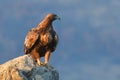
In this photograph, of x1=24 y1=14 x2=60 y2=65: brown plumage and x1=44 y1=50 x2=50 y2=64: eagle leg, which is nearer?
x1=24 y1=14 x2=60 y2=65: brown plumage

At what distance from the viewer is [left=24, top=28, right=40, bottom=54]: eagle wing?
2055 cm

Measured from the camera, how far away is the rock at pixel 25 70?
18.0m

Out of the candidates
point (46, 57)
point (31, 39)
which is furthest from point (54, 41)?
point (31, 39)

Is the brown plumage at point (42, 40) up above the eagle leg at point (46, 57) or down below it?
above

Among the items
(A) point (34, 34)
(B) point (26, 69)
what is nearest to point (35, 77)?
(B) point (26, 69)

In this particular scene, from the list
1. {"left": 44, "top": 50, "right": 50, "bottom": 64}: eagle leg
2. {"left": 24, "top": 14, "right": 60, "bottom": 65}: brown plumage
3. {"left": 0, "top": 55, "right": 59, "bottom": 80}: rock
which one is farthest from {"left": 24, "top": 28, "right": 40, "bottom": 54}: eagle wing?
{"left": 0, "top": 55, "right": 59, "bottom": 80}: rock

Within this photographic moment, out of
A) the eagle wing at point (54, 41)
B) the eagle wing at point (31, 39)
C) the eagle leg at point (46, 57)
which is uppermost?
the eagle wing at point (31, 39)

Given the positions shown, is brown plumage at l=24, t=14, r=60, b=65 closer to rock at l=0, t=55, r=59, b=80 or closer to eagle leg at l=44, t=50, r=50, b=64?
eagle leg at l=44, t=50, r=50, b=64

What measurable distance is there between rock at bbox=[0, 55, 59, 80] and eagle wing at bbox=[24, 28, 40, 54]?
154 centimetres

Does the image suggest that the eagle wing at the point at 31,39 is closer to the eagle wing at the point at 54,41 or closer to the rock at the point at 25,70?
the eagle wing at the point at 54,41

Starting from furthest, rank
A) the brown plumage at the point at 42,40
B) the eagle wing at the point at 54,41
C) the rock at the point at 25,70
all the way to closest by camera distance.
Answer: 1. the eagle wing at the point at 54,41
2. the brown plumage at the point at 42,40
3. the rock at the point at 25,70

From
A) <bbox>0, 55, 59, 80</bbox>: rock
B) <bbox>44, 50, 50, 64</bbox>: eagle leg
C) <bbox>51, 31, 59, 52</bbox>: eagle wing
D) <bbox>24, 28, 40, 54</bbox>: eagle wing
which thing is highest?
<bbox>24, 28, 40, 54</bbox>: eagle wing

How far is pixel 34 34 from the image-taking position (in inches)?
808

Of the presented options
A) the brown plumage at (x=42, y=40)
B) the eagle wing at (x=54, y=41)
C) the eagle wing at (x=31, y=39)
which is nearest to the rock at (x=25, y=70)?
the brown plumage at (x=42, y=40)
